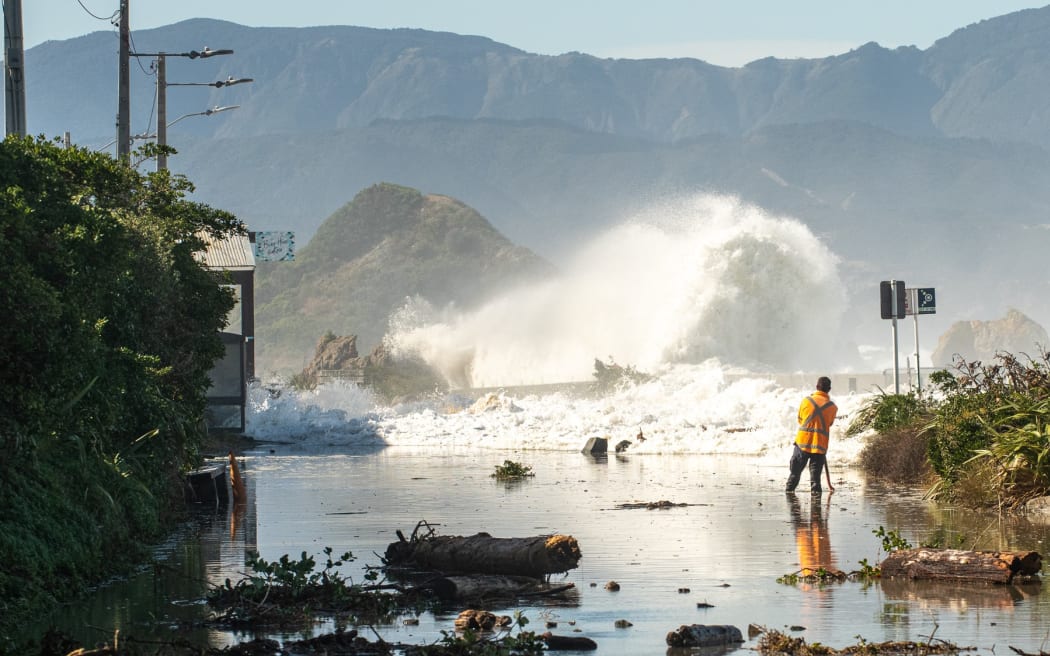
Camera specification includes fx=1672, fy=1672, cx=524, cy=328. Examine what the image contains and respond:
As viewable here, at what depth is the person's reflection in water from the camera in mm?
14163

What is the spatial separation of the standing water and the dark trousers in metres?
0.26

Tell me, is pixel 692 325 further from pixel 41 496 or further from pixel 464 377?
pixel 41 496

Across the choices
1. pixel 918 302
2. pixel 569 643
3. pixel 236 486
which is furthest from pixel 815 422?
pixel 569 643

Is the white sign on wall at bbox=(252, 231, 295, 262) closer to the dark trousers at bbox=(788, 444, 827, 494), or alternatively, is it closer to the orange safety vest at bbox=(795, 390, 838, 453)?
the dark trousers at bbox=(788, 444, 827, 494)

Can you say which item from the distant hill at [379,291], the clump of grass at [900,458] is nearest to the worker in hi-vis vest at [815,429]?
the clump of grass at [900,458]

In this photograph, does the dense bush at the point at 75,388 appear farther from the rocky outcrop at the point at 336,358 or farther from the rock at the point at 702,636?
the rocky outcrop at the point at 336,358

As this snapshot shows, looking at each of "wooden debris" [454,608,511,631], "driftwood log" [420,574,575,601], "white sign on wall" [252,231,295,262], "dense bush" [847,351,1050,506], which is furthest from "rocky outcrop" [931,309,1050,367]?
"wooden debris" [454,608,511,631]

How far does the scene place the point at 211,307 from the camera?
Result: 1014 inches

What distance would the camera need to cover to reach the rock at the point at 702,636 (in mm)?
10531

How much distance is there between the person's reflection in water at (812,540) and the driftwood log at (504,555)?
1.98m

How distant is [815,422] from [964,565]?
9.31 m

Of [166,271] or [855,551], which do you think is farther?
[166,271]

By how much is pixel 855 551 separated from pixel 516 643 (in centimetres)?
622

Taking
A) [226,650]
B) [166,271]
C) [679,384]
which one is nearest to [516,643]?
[226,650]
